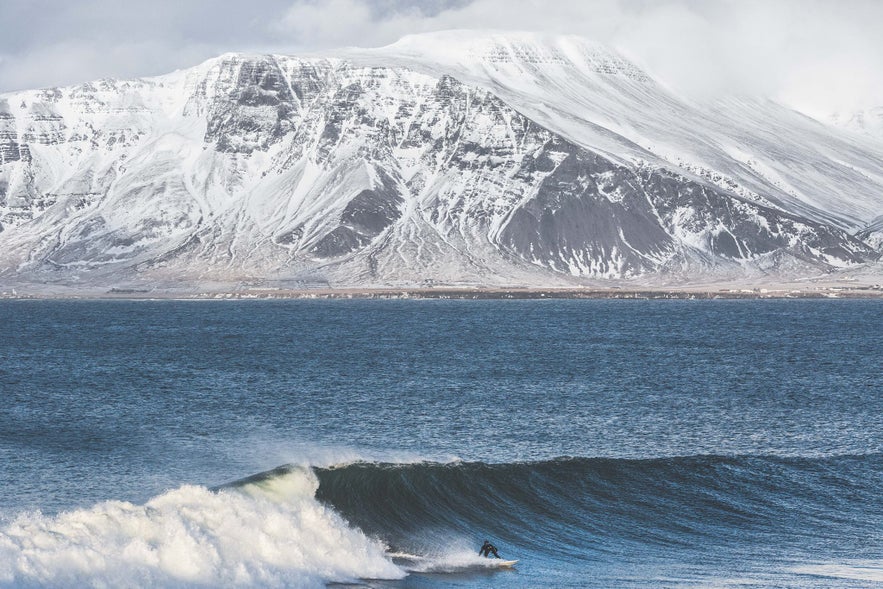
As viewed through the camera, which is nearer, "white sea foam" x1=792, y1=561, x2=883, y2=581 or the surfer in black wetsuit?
"white sea foam" x1=792, y1=561, x2=883, y2=581

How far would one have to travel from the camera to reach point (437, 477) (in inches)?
2591

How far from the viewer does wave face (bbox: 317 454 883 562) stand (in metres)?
57.8

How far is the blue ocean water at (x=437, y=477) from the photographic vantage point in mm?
Result: 49562

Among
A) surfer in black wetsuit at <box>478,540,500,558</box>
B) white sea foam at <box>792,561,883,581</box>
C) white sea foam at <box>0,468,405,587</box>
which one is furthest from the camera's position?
surfer in black wetsuit at <box>478,540,500,558</box>

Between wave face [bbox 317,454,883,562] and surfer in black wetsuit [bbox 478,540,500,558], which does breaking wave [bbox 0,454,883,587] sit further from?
surfer in black wetsuit [bbox 478,540,500,558]

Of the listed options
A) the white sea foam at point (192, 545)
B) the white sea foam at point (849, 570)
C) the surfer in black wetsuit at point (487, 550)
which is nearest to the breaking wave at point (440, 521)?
the white sea foam at point (192, 545)

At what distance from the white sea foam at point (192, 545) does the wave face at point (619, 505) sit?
4793 mm

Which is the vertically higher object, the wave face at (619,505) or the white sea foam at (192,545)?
the white sea foam at (192,545)

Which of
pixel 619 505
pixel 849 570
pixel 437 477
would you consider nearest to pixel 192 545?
pixel 437 477

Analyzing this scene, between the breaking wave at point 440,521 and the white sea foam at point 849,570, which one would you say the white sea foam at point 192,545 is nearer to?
the breaking wave at point 440,521

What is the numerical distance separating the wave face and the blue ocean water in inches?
6.3

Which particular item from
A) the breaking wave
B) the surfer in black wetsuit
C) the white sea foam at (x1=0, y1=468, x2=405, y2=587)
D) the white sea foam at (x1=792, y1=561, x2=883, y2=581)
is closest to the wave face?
the breaking wave

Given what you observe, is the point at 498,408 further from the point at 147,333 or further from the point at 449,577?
the point at 147,333

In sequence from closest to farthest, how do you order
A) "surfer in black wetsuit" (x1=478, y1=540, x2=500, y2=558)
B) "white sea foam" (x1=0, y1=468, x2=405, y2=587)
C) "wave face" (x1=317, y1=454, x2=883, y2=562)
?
"white sea foam" (x1=0, y1=468, x2=405, y2=587)
"surfer in black wetsuit" (x1=478, y1=540, x2=500, y2=558)
"wave face" (x1=317, y1=454, x2=883, y2=562)
